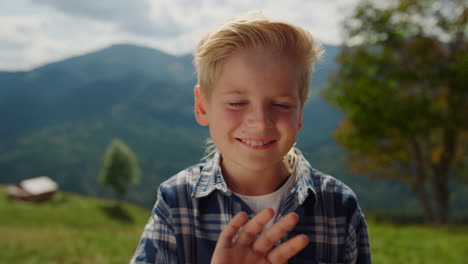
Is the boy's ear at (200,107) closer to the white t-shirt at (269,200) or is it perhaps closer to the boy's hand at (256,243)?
the white t-shirt at (269,200)

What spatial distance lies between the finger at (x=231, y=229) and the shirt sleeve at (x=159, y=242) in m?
0.48

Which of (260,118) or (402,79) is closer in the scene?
(260,118)

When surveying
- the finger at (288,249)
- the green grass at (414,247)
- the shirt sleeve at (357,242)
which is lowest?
the green grass at (414,247)

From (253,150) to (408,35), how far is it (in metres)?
15.9

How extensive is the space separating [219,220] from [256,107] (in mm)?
Result: 674

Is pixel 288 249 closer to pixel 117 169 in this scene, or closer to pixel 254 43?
pixel 254 43

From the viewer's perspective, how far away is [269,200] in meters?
2.20

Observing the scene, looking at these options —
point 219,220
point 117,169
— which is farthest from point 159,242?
point 117,169

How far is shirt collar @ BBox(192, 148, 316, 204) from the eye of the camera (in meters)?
2.15

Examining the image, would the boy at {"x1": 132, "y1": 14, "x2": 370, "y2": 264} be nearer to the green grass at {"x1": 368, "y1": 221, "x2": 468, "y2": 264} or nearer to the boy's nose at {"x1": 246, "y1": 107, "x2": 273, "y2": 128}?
the boy's nose at {"x1": 246, "y1": 107, "x2": 273, "y2": 128}

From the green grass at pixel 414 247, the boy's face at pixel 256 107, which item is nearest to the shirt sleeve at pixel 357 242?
the boy's face at pixel 256 107

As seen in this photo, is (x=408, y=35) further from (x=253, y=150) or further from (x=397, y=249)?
(x=253, y=150)

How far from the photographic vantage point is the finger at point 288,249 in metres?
1.66

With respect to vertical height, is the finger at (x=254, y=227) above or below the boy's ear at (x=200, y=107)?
below
